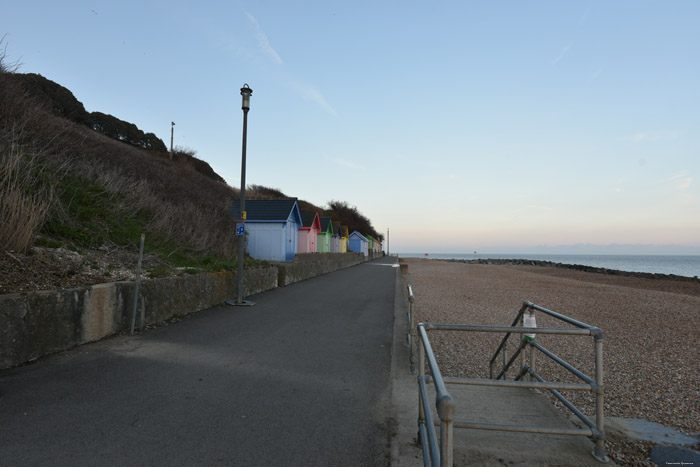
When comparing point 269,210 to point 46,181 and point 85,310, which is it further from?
point 85,310

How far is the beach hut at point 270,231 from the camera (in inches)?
933

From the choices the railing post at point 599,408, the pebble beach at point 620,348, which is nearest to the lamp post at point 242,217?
the pebble beach at point 620,348

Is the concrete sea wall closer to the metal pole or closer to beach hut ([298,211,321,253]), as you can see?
the metal pole

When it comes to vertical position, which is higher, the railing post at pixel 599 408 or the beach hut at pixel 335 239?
the beach hut at pixel 335 239

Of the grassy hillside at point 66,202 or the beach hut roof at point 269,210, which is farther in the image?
the beach hut roof at point 269,210

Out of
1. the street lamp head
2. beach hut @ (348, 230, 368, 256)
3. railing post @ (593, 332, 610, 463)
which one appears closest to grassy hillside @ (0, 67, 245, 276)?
the street lamp head

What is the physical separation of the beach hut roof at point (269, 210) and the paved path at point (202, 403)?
703 inches

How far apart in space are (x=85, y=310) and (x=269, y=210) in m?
19.6

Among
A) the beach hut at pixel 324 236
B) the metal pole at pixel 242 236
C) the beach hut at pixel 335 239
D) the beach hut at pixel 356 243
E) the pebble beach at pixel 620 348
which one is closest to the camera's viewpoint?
the pebble beach at pixel 620 348

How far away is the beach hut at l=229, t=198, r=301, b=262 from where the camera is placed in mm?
23688

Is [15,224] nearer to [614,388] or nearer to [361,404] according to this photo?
[361,404]

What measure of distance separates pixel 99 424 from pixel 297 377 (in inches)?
79.2

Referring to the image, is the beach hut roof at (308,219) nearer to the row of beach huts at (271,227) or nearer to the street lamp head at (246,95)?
the row of beach huts at (271,227)

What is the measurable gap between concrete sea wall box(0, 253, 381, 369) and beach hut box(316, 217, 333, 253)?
27.7 m
